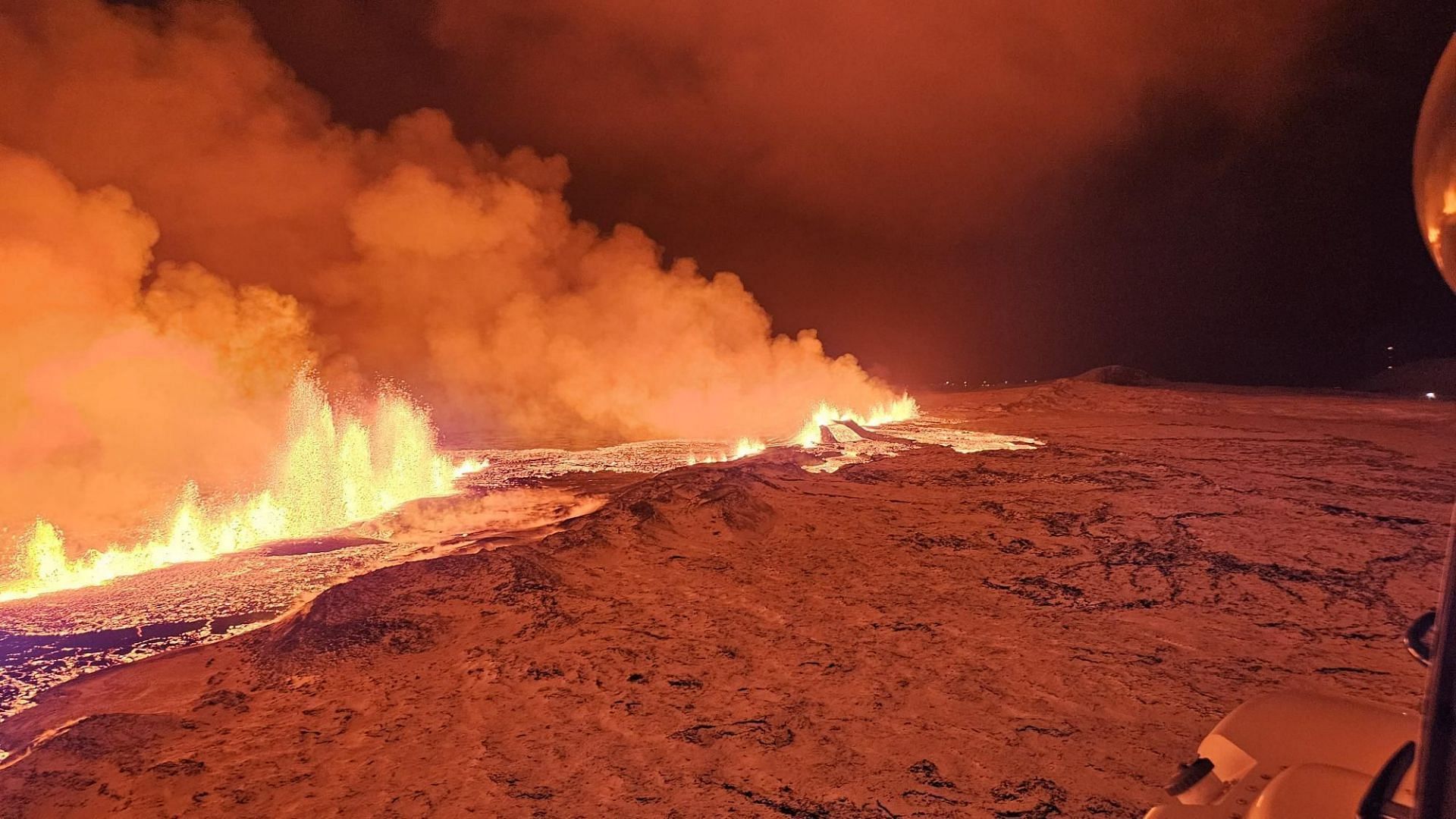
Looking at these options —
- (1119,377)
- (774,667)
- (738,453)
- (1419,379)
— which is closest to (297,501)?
(738,453)

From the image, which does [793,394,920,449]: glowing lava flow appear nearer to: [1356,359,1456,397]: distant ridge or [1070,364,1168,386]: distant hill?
[1070,364,1168,386]: distant hill

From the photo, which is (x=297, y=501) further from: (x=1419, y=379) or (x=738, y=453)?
(x=1419, y=379)

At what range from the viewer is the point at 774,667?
17.0ft

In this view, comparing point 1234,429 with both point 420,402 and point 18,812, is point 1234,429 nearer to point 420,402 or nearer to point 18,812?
point 18,812

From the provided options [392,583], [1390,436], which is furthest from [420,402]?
[1390,436]

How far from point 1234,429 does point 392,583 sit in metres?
21.1

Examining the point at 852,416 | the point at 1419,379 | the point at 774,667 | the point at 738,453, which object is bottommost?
the point at 774,667

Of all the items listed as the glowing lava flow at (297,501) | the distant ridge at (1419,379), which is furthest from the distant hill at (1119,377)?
the glowing lava flow at (297,501)

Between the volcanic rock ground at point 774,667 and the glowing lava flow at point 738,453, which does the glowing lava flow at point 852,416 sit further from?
the volcanic rock ground at point 774,667

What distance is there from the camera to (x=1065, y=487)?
36.9ft

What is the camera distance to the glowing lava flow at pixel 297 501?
9.73 m

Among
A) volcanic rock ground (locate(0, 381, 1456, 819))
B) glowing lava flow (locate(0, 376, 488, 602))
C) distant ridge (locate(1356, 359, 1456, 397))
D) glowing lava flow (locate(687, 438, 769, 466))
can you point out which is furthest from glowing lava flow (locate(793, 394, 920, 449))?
distant ridge (locate(1356, 359, 1456, 397))

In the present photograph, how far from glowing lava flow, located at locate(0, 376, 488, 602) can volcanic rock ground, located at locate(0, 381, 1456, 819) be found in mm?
4932

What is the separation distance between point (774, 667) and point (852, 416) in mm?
21972
